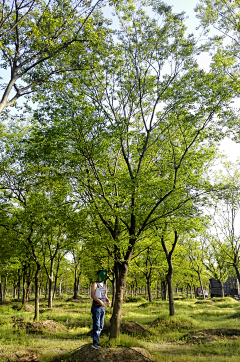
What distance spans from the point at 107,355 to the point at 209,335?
6.20 m

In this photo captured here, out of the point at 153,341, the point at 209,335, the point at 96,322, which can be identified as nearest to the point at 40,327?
the point at 153,341

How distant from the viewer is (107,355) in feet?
22.4

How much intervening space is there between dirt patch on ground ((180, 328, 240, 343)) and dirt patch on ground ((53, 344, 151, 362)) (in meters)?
4.26

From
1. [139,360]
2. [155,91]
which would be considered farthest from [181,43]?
[139,360]

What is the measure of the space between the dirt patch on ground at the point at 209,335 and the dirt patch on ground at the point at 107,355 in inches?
Result: 168

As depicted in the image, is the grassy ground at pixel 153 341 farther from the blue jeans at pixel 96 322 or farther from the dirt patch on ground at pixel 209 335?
the blue jeans at pixel 96 322

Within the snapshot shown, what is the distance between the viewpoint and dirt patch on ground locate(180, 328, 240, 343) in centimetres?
1037

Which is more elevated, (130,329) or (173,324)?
(130,329)

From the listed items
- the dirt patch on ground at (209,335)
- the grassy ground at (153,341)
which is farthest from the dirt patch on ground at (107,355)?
the dirt patch on ground at (209,335)

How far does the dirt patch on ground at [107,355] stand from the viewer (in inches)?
263

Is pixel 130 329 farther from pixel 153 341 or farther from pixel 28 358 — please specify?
pixel 28 358

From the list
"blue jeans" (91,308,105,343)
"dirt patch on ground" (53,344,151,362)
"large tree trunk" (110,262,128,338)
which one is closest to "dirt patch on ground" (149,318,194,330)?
"large tree trunk" (110,262,128,338)

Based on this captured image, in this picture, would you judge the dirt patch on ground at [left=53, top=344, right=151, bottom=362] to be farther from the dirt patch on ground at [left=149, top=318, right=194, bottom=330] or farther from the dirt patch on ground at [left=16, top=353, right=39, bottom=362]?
the dirt patch on ground at [left=149, top=318, right=194, bottom=330]

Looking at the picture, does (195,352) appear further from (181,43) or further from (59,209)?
(181,43)
